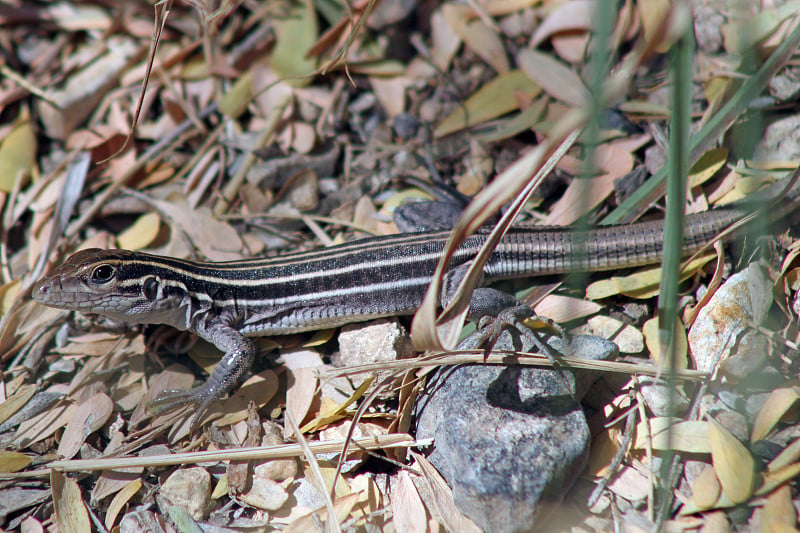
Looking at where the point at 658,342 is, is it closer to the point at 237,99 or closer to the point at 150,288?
the point at 150,288

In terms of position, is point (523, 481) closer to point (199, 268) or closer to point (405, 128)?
point (199, 268)

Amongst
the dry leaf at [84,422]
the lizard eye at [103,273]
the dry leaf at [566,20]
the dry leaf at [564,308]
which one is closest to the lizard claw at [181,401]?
the dry leaf at [84,422]

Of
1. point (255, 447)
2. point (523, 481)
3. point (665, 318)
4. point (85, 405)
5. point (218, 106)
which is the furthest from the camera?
point (218, 106)

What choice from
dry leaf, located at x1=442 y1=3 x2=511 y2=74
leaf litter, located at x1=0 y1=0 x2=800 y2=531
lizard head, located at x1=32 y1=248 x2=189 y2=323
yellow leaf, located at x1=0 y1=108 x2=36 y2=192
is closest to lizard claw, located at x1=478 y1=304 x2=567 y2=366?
leaf litter, located at x1=0 y1=0 x2=800 y2=531

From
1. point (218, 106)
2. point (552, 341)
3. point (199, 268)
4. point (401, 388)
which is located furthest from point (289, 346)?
point (218, 106)

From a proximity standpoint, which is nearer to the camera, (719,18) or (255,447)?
(255,447)

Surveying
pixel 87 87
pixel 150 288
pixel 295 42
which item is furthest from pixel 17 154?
pixel 295 42

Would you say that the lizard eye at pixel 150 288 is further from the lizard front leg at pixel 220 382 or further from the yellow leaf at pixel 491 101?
the yellow leaf at pixel 491 101
